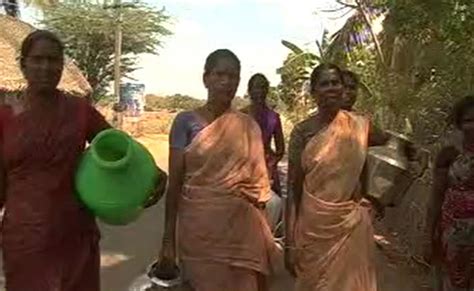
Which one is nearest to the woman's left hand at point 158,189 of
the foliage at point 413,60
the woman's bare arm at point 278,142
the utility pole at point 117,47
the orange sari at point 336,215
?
the orange sari at point 336,215

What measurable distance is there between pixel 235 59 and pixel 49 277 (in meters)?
1.30

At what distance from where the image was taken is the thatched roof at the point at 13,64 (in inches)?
819

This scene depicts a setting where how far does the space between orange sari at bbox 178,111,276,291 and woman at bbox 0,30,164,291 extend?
0.68m

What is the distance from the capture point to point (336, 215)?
429 cm

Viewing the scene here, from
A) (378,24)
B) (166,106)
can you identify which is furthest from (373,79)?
(166,106)

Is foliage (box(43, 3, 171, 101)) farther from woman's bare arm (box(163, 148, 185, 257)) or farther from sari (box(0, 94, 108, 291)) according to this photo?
sari (box(0, 94, 108, 291))

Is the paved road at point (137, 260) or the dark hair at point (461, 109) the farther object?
the paved road at point (137, 260)

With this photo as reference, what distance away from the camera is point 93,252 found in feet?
11.2

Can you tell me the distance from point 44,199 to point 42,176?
9 cm

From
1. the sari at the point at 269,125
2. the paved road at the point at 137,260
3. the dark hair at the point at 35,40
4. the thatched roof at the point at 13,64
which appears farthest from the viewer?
the thatched roof at the point at 13,64

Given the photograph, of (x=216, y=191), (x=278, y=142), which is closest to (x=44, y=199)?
(x=216, y=191)

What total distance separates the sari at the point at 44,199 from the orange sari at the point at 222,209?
68cm

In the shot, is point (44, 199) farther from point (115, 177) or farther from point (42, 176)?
point (115, 177)

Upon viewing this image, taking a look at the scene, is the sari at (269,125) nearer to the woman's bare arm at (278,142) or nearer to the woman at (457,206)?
the woman's bare arm at (278,142)
